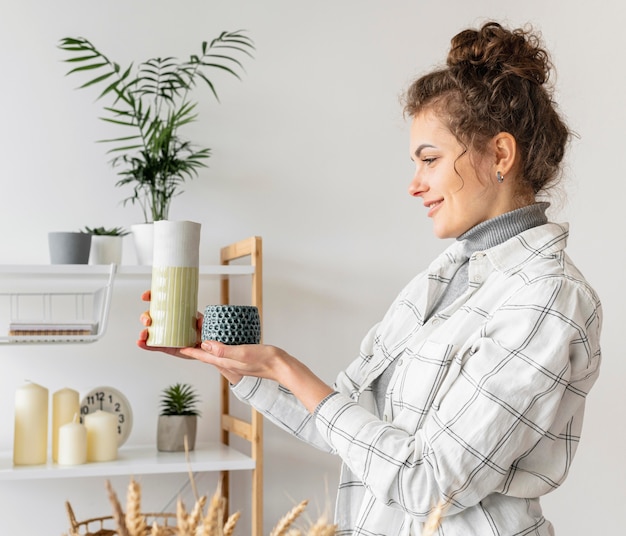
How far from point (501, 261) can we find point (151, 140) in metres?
1.02

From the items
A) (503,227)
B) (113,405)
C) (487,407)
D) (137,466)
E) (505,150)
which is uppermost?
(505,150)

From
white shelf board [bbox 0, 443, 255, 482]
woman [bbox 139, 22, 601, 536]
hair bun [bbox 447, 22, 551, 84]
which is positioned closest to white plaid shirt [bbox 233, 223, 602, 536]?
woman [bbox 139, 22, 601, 536]

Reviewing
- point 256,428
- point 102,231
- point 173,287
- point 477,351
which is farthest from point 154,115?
point 477,351

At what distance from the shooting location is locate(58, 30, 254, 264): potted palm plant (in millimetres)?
1913

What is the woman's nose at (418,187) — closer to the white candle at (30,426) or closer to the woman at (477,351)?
the woman at (477,351)

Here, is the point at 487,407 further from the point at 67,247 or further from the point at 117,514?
the point at 67,247

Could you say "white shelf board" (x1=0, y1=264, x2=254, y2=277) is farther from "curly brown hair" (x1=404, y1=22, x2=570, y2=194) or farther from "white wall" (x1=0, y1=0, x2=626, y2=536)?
"curly brown hair" (x1=404, y1=22, x2=570, y2=194)

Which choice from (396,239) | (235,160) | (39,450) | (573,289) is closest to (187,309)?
(573,289)

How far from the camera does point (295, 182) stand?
2193 millimetres

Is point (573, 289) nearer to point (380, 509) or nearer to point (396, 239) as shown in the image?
point (380, 509)

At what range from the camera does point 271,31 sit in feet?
7.20

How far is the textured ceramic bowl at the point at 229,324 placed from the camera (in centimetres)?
114

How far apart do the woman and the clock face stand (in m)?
0.73

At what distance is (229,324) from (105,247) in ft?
2.63
